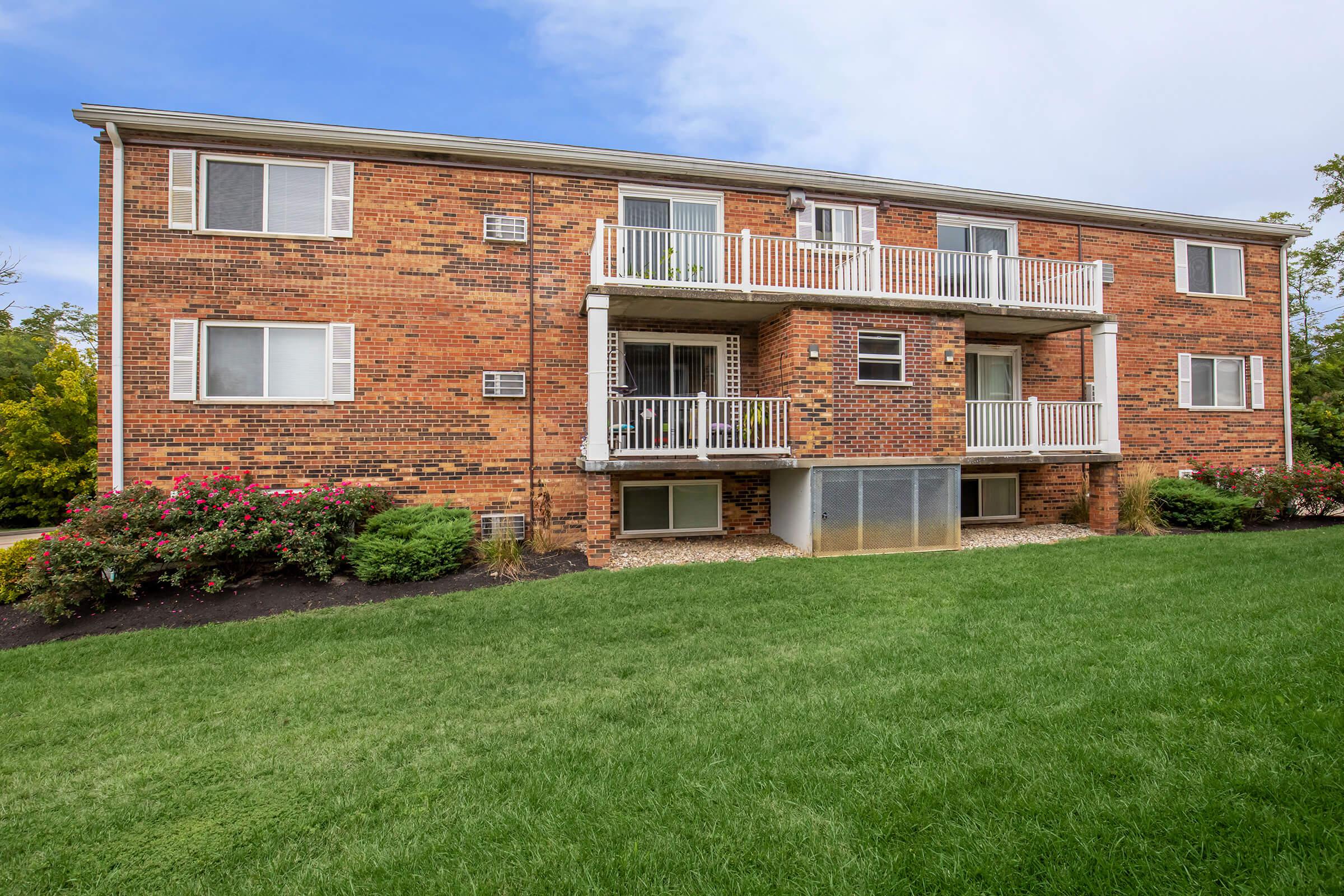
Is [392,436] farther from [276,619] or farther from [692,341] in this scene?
[692,341]

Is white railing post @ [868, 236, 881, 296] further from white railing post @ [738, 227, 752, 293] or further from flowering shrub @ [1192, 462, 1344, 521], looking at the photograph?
flowering shrub @ [1192, 462, 1344, 521]

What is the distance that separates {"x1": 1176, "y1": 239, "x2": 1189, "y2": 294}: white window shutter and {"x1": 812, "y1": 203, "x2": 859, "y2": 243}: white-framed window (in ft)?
24.4

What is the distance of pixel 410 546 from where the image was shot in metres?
8.34

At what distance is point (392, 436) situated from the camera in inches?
396

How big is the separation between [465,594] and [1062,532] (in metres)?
10.2

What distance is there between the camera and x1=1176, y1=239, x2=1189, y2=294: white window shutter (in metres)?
13.4

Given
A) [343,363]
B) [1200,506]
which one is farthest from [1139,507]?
[343,363]

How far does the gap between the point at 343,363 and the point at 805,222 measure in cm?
830

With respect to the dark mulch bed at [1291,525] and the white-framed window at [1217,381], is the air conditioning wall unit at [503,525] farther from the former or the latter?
the white-framed window at [1217,381]

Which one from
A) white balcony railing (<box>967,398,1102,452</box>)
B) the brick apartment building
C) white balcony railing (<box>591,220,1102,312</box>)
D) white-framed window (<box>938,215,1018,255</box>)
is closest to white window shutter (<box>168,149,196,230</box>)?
the brick apartment building

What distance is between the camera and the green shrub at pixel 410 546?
8.25m

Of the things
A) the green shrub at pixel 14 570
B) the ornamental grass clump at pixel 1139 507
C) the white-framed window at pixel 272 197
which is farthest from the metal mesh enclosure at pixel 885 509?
the green shrub at pixel 14 570

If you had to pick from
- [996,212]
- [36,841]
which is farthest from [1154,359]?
[36,841]

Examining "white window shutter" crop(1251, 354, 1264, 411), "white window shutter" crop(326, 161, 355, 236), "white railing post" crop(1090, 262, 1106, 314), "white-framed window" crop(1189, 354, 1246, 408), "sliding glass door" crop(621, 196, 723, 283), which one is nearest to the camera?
"white window shutter" crop(326, 161, 355, 236)
